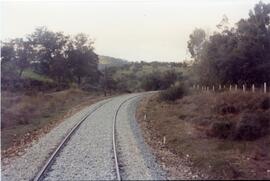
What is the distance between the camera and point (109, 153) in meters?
18.9

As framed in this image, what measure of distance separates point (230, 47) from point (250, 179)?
3169 centimetres

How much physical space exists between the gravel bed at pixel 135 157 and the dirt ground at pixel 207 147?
37 centimetres

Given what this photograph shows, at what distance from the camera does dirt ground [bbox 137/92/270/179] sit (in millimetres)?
15038

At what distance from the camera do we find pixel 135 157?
706 inches

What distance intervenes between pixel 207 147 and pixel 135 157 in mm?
3263

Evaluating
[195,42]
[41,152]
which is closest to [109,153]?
[41,152]

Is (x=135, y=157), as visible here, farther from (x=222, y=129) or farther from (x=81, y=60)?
(x=81, y=60)

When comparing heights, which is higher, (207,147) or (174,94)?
(174,94)

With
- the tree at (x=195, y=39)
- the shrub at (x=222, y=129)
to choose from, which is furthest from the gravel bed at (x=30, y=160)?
the tree at (x=195, y=39)

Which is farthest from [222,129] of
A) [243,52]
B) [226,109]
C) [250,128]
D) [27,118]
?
[243,52]

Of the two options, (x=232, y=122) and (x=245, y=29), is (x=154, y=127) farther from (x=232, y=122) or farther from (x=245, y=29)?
(x=245, y=29)

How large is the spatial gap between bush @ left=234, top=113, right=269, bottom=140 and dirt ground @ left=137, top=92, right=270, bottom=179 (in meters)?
0.30

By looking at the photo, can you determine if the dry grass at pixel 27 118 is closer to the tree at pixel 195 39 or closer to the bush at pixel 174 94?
the bush at pixel 174 94

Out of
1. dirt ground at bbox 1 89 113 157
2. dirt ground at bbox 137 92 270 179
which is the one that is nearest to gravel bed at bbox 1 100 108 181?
dirt ground at bbox 1 89 113 157
